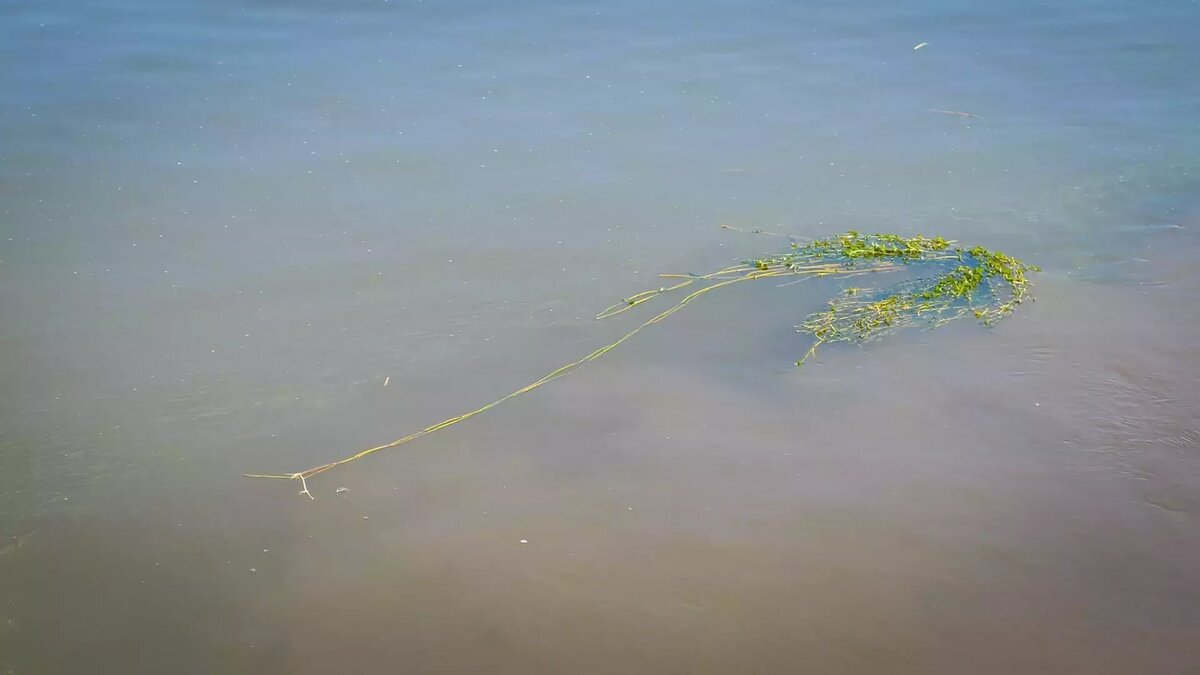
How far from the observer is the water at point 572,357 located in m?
2.85

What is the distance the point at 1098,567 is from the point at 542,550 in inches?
63.9

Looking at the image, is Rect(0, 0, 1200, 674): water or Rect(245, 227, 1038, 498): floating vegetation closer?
Rect(0, 0, 1200, 674): water

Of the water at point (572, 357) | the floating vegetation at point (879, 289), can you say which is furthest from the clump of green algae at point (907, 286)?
the water at point (572, 357)

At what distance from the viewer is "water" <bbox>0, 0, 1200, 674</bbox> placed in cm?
285

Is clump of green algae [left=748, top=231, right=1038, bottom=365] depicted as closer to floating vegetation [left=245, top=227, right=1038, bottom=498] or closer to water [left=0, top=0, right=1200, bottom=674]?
floating vegetation [left=245, top=227, right=1038, bottom=498]

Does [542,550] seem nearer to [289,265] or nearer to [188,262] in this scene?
[289,265]

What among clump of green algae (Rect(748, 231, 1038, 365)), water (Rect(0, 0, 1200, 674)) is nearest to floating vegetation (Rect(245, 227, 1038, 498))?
clump of green algae (Rect(748, 231, 1038, 365))

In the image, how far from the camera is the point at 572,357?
3.93 meters

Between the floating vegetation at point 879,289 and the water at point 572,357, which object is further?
the floating vegetation at point 879,289

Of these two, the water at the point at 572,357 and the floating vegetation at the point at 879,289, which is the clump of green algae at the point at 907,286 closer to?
the floating vegetation at the point at 879,289

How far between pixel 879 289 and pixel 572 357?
4.53 ft

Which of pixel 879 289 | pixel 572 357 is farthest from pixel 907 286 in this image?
pixel 572 357

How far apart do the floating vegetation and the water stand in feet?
0.35

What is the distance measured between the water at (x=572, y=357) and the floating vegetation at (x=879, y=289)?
0.11 m
